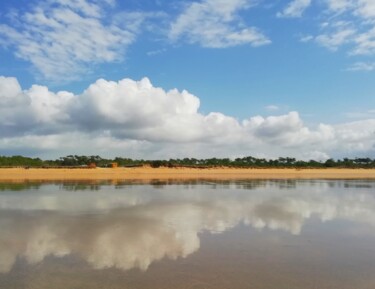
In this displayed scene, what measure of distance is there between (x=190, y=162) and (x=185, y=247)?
312ft

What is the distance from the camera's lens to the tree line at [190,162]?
302 ft

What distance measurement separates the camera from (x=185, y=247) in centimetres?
1231

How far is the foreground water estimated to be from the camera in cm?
909

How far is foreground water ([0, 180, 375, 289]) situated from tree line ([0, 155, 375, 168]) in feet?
231

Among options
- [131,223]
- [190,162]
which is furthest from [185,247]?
[190,162]

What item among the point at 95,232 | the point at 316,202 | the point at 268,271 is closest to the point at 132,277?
the point at 268,271

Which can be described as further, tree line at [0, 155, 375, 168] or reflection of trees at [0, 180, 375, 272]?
tree line at [0, 155, 375, 168]

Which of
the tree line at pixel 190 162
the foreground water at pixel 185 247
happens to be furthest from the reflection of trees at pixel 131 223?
the tree line at pixel 190 162

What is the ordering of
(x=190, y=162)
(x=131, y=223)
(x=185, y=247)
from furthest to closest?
(x=190, y=162) < (x=131, y=223) < (x=185, y=247)

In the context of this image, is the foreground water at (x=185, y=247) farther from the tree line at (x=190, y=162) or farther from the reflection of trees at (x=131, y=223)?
the tree line at (x=190, y=162)

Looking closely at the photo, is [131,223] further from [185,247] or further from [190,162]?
[190,162]

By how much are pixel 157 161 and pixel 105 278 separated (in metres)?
87.7

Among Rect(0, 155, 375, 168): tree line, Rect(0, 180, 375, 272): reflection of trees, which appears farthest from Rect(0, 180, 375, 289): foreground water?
Rect(0, 155, 375, 168): tree line

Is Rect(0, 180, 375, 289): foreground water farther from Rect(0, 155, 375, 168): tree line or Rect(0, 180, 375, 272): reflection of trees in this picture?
Rect(0, 155, 375, 168): tree line
